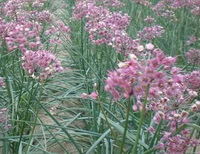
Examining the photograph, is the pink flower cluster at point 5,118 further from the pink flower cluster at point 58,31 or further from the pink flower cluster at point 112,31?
the pink flower cluster at point 58,31

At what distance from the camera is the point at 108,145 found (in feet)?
6.32

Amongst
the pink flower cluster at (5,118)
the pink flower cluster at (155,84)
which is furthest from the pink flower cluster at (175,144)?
the pink flower cluster at (5,118)

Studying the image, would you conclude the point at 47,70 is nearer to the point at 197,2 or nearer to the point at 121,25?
the point at 121,25

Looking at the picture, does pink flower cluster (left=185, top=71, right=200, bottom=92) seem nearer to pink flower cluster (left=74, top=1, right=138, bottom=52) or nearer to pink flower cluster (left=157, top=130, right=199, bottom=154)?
pink flower cluster (left=157, top=130, right=199, bottom=154)

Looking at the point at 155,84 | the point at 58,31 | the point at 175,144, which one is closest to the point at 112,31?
the point at 58,31

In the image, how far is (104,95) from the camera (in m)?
2.66

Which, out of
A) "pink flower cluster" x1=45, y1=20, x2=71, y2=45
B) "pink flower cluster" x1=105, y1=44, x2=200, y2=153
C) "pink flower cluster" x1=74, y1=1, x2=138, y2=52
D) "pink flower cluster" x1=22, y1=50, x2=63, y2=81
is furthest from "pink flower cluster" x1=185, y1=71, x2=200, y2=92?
"pink flower cluster" x1=45, y1=20, x2=71, y2=45

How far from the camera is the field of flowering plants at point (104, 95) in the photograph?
1226mm

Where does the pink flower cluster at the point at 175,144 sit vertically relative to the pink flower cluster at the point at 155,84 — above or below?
below

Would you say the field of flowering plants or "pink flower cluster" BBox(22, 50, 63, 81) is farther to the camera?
"pink flower cluster" BBox(22, 50, 63, 81)

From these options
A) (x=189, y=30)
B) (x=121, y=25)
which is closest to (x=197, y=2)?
(x=189, y=30)

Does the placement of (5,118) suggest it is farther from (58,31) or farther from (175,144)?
(58,31)

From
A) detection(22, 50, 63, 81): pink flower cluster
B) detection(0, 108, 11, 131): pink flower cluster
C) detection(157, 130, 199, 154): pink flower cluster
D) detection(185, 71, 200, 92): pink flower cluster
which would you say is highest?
detection(22, 50, 63, 81): pink flower cluster

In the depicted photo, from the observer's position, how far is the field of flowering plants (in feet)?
4.02
